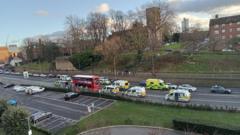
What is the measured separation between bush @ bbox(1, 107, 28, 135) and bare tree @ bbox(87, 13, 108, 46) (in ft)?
201

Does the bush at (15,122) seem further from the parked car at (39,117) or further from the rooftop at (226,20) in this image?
the rooftop at (226,20)

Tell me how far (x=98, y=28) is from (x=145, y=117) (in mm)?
61093

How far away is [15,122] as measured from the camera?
24641 mm

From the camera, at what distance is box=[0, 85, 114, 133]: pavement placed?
3023cm

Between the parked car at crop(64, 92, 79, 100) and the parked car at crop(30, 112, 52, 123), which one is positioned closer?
the parked car at crop(30, 112, 52, 123)

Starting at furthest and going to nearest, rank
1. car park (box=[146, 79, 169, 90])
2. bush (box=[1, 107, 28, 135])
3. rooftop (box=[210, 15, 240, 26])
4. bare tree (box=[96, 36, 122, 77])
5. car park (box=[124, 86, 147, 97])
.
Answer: rooftop (box=[210, 15, 240, 26]) → bare tree (box=[96, 36, 122, 77]) → car park (box=[146, 79, 169, 90]) → car park (box=[124, 86, 147, 97]) → bush (box=[1, 107, 28, 135])

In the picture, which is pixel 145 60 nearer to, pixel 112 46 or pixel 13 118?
pixel 112 46

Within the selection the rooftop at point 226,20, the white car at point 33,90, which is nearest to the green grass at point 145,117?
the white car at point 33,90

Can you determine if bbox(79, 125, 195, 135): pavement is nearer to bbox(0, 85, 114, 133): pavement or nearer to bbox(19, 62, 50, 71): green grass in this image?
bbox(0, 85, 114, 133): pavement

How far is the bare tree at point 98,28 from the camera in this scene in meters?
85.1

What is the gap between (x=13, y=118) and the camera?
2466 centimetres

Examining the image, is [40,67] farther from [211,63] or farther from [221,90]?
[221,90]

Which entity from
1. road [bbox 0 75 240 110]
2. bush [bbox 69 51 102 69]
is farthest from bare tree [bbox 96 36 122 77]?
road [bbox 0 75 240 110]

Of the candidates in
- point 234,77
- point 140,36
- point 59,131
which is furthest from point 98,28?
point 59,131
